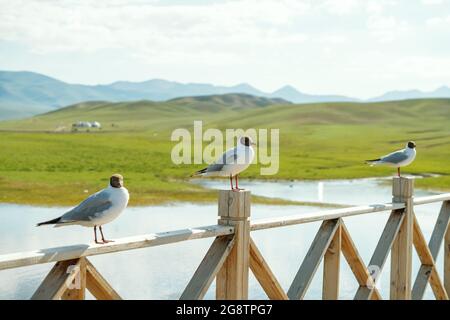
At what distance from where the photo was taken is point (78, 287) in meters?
3.96

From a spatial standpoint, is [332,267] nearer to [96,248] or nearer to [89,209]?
[89,209]

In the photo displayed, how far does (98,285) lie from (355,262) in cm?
298

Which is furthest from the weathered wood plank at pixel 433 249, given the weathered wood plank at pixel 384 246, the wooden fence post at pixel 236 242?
the wooden fence post at pixel 236 242

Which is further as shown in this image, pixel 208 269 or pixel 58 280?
pixel 208 269

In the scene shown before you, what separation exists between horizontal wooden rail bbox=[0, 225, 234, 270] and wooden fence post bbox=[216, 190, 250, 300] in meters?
0.09

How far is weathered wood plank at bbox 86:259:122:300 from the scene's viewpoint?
4.05 metres

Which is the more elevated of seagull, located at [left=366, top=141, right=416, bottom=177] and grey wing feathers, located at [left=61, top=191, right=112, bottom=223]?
seagull, located at [left=366, top=141, right=416, bottom=177]

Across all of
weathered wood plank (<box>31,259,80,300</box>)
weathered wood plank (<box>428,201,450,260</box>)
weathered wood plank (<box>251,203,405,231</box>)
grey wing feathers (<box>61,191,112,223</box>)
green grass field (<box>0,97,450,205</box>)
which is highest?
grey wing feathers (<box>61,191,112,223</box>)

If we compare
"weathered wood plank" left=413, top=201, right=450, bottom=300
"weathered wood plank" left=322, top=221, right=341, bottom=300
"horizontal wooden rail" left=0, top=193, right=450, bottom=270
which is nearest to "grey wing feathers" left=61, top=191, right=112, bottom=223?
"horizontal wooden rail" left=0, top=193, right=450, bottom=270

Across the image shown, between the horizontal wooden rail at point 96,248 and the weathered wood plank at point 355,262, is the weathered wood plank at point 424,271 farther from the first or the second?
the horizontal wooden rail at point 96,248

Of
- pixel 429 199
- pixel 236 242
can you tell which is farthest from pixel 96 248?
pixel 429 199

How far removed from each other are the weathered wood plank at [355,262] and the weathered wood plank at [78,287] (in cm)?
269

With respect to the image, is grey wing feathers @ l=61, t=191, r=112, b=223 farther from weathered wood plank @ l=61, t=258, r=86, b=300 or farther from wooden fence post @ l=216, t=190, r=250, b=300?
wooden fence post @ l=216, t=190, r=250, b=300

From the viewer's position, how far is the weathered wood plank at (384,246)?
6719 millimetres
